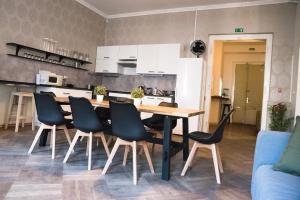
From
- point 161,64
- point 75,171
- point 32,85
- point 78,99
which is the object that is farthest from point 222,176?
point 32,85

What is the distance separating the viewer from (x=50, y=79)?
4.79 metres

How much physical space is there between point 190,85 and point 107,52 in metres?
2.58

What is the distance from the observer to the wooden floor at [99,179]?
6.57ft

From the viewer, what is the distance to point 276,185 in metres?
1.33

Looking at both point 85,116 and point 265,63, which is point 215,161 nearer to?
point 85,116

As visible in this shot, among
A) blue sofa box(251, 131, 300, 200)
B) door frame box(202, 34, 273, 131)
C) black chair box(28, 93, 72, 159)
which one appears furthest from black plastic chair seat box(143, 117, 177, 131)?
door frame box(202, 34, 273, 131)

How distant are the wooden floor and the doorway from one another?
6.48m

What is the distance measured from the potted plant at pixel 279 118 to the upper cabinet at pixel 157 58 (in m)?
2.31

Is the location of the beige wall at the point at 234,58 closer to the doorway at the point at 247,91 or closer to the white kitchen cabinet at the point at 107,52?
the doorway at the point at 247,91

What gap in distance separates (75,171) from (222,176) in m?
1.66

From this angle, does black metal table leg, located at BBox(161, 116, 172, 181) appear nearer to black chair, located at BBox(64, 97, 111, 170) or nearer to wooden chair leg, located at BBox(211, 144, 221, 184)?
wooden chair leg, located at BBox(211, 144, 221, 184)

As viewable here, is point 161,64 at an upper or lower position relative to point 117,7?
lower

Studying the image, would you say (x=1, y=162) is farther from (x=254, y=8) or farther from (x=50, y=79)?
(x=254, y=8)

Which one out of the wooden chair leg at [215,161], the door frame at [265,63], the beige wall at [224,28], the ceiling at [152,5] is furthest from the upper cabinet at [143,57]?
the wooden chair leg at [215,161]
